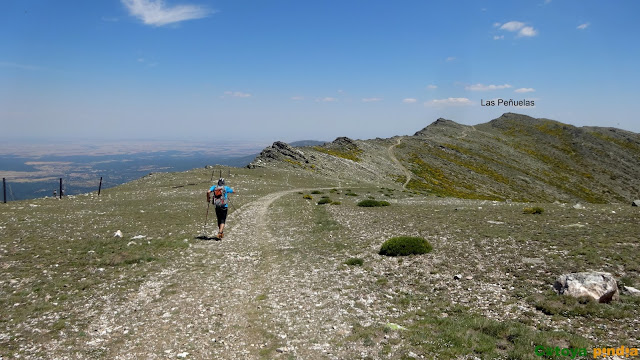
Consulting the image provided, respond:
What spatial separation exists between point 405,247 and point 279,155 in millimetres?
Result: 78446

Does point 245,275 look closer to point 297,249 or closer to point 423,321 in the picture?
point 297,249

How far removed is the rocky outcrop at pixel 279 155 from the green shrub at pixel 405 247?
7271cm

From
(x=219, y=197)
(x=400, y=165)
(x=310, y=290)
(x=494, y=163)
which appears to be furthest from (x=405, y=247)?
(x=494, y=163)

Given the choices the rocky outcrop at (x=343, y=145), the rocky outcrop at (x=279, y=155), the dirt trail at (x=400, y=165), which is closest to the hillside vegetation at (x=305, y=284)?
the rocky outcrop at (x=279, y=155)

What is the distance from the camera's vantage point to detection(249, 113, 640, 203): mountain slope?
323 ft

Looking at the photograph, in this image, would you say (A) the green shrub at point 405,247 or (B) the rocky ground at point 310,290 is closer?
(B) the rocky ground at point 310,290

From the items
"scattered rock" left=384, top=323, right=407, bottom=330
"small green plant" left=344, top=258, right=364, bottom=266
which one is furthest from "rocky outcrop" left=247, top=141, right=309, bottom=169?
"scattered rock" left=384, top=323, right=407, bottom=330

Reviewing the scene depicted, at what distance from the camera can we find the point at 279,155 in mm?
94062

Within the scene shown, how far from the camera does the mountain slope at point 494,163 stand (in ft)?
323

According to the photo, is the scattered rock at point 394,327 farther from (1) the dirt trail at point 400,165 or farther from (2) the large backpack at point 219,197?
(1) the dirt trail at point 400,165

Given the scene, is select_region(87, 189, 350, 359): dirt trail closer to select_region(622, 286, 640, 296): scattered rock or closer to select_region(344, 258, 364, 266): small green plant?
select_region(344, 258, 364, 266): small green plant

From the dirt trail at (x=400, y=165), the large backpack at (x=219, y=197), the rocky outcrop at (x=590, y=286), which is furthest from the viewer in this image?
the dirt trail at (x=400, y=165)

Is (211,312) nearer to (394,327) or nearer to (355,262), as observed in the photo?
(394,327)

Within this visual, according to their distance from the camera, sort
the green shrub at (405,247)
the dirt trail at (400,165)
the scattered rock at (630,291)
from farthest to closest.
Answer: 1. the dirt trail at (400,165)
2. the green shrub at (405,247)
3. the scattered rock at (630,291)
